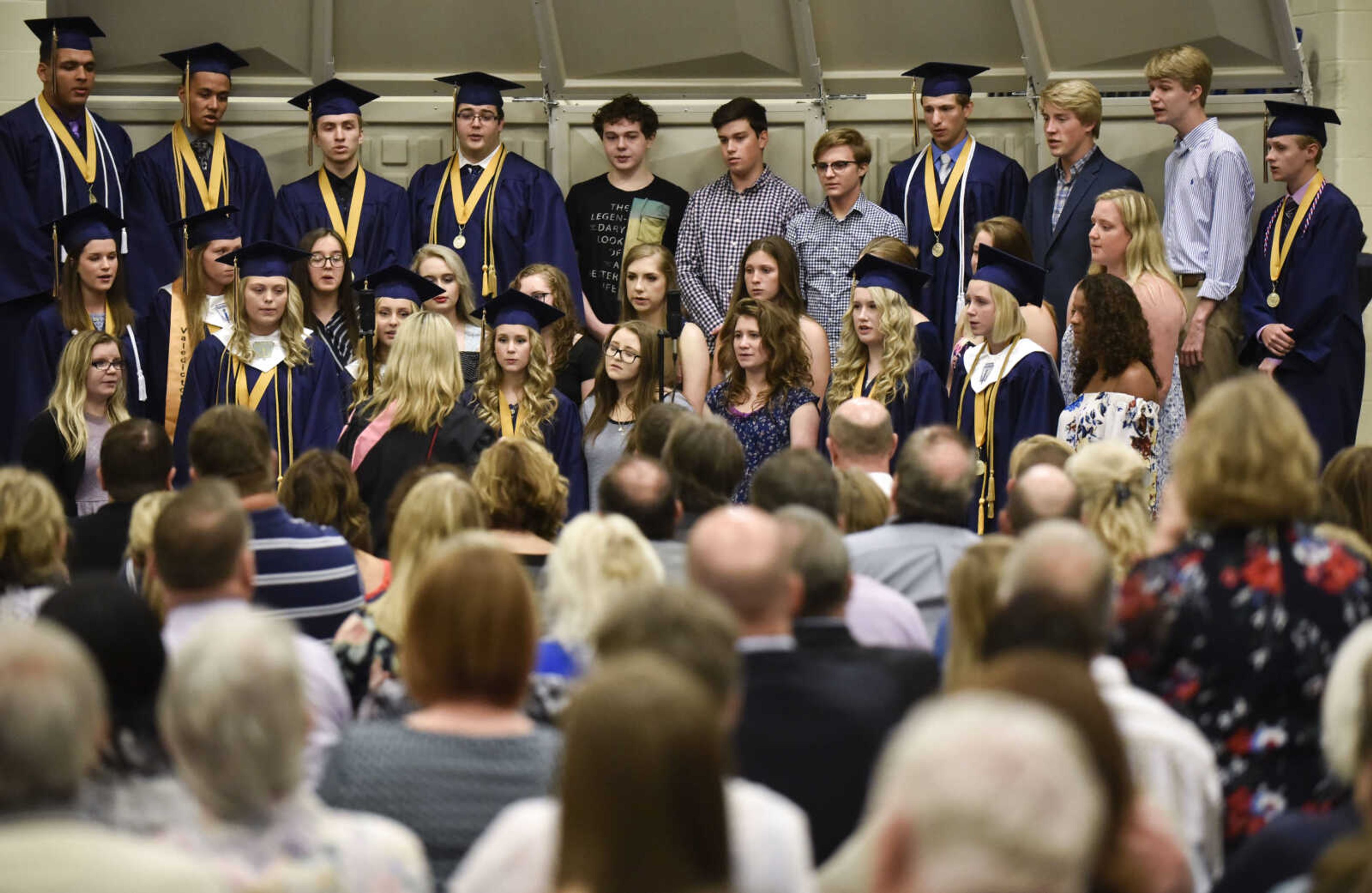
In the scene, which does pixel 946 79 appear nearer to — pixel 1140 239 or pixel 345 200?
pixel 1140 239

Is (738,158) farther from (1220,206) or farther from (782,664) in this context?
(782,664)

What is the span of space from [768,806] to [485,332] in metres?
5.70

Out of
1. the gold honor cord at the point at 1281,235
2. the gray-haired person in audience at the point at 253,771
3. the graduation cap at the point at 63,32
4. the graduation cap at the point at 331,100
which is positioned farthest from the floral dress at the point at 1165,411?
the gray-haired person in audience at the point at 253,771

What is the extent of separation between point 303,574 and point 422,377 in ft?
7.88

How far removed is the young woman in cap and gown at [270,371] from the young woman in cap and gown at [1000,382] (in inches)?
107

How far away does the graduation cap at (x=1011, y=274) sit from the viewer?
7.44 meters

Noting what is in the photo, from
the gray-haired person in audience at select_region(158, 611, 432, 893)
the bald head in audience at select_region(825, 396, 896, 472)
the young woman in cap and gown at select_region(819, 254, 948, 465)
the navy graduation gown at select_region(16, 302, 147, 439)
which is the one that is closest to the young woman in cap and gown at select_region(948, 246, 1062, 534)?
the young woman in cap and gown at select_region(819, 254, 948, 465)

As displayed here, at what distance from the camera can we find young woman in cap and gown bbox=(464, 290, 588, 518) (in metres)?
7.34

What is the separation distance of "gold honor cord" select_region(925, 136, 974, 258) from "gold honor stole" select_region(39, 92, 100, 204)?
4.11 metres

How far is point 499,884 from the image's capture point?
2.23 metres

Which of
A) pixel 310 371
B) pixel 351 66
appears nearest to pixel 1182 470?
pixel 310 371

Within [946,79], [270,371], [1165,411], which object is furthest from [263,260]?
[1165,411]

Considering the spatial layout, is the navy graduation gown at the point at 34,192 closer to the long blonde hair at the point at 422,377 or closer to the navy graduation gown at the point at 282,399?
the navy graduation gown at the point at 282,399

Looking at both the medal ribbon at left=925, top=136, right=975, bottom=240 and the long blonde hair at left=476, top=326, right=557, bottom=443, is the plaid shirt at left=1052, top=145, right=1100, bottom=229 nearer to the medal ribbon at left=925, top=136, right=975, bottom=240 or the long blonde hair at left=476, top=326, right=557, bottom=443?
the medal ribbon at left=925, top=136, right=975, bottom=240
